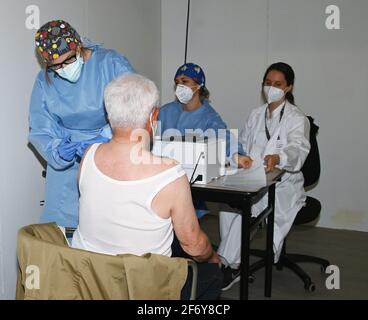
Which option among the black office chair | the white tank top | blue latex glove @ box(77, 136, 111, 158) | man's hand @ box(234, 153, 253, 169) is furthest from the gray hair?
the black office chair

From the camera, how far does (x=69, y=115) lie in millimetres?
2055

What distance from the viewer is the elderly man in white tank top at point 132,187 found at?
4.42 ft

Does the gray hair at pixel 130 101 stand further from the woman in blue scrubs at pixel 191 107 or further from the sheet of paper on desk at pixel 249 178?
the woman in blue scrubs at pixel 191 107

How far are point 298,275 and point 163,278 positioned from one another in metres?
1.67

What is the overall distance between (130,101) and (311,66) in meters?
2.64

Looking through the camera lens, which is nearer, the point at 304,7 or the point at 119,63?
the point at 119,63

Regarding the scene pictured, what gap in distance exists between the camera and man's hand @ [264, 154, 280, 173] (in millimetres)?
2446

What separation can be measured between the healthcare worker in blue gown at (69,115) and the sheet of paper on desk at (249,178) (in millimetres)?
637

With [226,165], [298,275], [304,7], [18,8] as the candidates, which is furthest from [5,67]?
[304,7]

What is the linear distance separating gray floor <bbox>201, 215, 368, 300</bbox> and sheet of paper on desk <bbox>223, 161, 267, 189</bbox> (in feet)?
2.66

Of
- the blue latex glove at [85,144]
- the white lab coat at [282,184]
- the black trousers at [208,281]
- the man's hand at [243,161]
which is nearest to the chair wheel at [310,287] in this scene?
the white lab coat at [282,184]

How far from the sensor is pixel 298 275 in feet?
8.96

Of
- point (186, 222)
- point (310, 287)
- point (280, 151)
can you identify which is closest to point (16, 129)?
point (186, 222)

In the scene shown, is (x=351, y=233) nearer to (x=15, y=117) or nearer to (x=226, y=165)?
(x=226, y=165)
